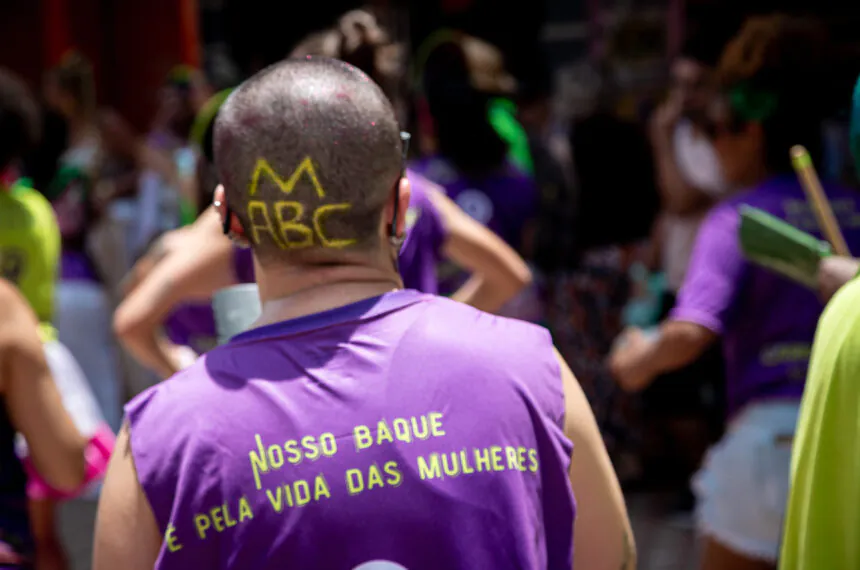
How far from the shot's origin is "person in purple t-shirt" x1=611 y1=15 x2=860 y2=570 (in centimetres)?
290

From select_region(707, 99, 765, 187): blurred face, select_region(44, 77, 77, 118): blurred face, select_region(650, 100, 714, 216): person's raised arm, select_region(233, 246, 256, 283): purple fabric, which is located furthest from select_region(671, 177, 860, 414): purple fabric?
select_region(44, 77, 77, 118): blurred face

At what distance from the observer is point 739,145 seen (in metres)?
3.05

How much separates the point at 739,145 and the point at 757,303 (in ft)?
1.29

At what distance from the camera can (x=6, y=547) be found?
2361 mm

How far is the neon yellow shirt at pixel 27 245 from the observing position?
3.53 meters

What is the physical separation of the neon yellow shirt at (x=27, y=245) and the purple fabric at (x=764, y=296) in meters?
1.78

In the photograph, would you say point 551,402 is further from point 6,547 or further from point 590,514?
point 6,547

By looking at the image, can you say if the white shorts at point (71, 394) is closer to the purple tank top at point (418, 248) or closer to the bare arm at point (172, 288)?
the bare arm at point (172, 288)

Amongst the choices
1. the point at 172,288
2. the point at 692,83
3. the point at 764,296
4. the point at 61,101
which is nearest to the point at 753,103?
the point at 764,296

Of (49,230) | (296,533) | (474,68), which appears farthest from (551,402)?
(474,68)

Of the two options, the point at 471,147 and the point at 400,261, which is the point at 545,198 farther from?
the point at 400,261

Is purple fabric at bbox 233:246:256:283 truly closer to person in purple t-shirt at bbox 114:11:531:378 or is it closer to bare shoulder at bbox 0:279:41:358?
person in purple t-shirt at bbox 114:11:531:378

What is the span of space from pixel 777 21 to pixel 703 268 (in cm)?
63

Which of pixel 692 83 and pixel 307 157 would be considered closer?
pixel 307 157
